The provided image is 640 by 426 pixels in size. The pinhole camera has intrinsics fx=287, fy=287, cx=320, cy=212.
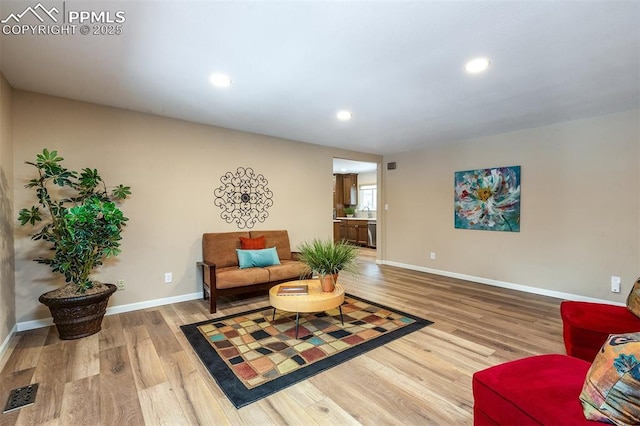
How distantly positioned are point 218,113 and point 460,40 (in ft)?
8.75

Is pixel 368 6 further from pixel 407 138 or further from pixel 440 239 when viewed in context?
pixel 440 239

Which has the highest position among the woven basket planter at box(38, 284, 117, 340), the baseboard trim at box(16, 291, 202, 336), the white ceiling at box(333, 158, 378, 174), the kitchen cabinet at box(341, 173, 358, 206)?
the white ceiling at box(333, 158, 378, 174)

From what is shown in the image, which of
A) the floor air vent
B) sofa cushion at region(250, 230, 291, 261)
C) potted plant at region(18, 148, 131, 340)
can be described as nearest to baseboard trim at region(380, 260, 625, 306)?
sofa cushion at region(250, 230, 291, 261)

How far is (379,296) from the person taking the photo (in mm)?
3984

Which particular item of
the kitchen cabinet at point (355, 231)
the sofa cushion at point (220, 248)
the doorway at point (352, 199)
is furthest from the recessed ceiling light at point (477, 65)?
the doorway at point (352, 199)

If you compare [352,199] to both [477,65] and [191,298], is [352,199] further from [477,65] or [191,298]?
[477,65]

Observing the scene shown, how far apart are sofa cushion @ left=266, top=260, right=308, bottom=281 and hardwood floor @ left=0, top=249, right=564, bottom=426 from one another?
72 centimetres

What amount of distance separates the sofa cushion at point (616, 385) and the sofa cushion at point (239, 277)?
9.98 feet

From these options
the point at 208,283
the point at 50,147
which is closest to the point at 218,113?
the point at 50,147

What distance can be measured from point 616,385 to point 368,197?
8.52m

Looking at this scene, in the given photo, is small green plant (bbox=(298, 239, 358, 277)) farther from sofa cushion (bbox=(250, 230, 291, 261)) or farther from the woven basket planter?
the woven basket planter

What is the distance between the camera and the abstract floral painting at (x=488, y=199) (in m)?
4.31

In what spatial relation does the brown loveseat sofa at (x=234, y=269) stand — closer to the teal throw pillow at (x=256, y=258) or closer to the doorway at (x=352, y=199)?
the teal throw pillow at (x=256, y=258)

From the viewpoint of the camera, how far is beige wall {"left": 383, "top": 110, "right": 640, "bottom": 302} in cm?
345
